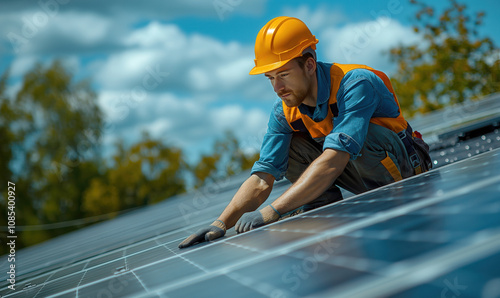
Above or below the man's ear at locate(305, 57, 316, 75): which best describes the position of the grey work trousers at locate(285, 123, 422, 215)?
below

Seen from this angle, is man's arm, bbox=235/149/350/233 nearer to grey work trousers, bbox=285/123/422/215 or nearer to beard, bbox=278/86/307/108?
grey work trousers, bbox=285/123/422/215

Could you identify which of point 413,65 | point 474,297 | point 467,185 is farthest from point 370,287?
point 413,65

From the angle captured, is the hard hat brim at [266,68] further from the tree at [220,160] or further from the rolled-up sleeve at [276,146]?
the tree at [220,160]

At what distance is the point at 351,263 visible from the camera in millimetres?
1139

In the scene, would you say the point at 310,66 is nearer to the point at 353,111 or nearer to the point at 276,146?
the point at 353,111

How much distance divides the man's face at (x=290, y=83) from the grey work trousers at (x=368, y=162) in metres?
0.48

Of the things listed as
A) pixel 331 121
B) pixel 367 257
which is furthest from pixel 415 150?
pixel 367 257

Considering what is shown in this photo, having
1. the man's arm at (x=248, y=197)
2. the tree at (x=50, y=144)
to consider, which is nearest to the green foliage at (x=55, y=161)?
the tree at (x=50, y=144)

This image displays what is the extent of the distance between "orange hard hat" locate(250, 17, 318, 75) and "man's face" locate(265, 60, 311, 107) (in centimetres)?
6

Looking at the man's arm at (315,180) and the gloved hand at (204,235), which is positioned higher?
the man's arm at (315,180)

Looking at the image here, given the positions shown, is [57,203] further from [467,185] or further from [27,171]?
[467,185]

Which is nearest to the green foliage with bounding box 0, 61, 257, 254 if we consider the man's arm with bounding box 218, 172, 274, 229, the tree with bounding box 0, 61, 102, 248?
the tree with bounding box 0, 61, 102, 248

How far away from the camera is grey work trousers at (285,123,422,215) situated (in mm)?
3184

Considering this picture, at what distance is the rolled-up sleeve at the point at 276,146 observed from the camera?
11.1 ft
